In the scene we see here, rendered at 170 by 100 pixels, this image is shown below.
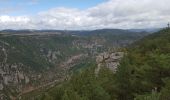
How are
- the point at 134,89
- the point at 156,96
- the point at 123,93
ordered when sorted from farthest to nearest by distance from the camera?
the point at 123,93, the point at 134,89, the point at 156,96

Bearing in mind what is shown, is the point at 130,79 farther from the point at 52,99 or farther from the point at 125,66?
the point at 52,99

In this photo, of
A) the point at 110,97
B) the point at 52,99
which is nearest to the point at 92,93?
the point at 110,97

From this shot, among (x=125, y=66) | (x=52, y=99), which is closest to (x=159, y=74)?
(x=125, y=66)

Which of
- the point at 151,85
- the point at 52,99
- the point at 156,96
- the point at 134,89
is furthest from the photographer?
the point at 52,99

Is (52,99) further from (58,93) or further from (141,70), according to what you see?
(141,70)

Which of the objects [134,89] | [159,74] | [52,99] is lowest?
[52,99]

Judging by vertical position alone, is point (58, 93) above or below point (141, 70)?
below

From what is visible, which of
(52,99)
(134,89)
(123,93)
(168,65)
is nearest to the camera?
(168,65)

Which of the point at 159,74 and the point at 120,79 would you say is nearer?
the point at 159,74

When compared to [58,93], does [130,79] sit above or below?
above
